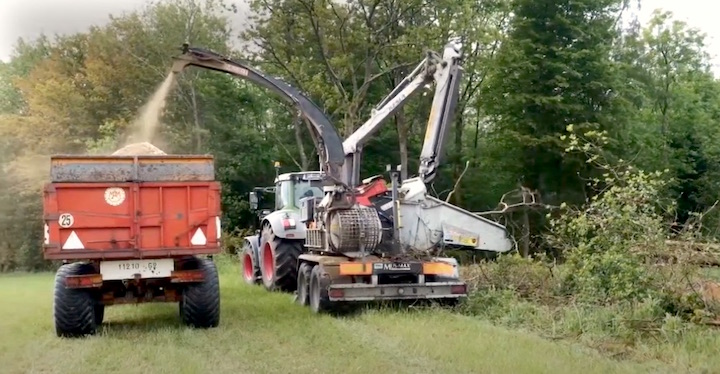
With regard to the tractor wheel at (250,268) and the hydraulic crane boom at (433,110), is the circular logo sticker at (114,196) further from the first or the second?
the tractor wheel at (250,268)

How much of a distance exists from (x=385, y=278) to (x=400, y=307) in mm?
536

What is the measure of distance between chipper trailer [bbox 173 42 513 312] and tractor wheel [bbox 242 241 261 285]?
A: 3291 millimetres

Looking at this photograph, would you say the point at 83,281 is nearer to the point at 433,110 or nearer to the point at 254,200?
the point at 433,110

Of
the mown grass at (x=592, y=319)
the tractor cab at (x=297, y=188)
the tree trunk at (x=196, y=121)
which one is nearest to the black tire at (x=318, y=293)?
the mown grass at (x=592, y=319)

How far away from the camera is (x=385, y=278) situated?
40.2 feet

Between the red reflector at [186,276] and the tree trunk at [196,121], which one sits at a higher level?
the tree trunk at [196,121]

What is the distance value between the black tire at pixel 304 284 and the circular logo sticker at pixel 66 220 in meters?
4.08

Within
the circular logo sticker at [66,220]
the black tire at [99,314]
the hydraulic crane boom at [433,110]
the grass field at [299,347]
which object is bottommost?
the grass field at [299,347]

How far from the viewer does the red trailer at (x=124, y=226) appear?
989cm

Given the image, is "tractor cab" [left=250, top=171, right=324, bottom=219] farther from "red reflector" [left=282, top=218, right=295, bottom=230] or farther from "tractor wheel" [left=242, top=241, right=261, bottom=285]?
"tractor wheel" [left=242, top=241, right=261, bottom=285]

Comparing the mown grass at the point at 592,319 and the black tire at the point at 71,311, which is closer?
the mown grass at the point at 592,319

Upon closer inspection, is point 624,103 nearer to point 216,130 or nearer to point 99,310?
point 216,130

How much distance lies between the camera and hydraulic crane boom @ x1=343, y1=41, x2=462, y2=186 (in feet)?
43.0

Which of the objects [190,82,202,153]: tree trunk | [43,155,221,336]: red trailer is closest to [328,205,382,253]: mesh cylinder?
[43,155,221,336]: red trailer
